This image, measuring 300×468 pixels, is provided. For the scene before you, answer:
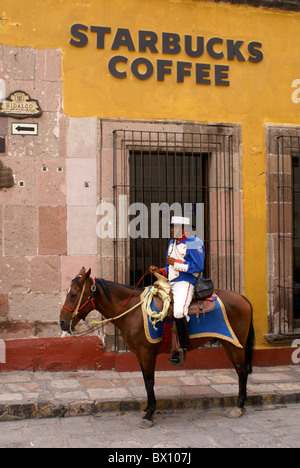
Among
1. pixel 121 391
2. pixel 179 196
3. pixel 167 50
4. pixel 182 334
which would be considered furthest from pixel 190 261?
pixel 167 50

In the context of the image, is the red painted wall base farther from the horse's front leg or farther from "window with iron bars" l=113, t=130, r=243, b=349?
the horse's front leg

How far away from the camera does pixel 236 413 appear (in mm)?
5246

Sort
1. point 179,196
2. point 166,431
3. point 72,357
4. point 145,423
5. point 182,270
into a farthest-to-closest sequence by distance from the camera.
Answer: point 179,196, point 72,357, point 182,270, point 145,423, point 166,431

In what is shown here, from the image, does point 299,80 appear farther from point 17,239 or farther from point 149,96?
point 17,239

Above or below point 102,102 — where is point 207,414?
below

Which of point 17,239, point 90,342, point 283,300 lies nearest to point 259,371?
point 283,300

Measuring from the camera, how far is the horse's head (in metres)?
5.11

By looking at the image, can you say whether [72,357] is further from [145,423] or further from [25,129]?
[25,129]

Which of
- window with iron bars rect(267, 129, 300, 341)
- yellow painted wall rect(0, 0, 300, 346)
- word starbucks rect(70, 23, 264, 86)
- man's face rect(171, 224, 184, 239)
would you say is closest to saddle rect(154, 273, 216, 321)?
man's face rect(171, 224, 184, 239)

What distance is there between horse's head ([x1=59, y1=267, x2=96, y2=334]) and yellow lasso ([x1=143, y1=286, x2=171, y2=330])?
0.59 metres

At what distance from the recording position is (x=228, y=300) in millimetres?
5477

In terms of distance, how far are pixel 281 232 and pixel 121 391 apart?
347cm

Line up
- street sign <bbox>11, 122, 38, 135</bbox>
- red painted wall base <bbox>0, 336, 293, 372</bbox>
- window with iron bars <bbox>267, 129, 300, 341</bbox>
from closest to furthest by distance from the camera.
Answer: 1. red painted wall base <bbox>0, 336, 293, 372</bbox>
2. street sign <bbox>11, 122, 38, 135</bbox>
3. window with iron bars <bbox>267, 129, 300, 341</bbox>

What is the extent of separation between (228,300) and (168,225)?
202 centimetres
